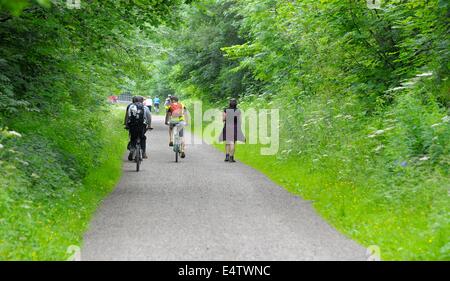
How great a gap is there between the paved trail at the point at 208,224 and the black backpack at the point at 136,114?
197cm

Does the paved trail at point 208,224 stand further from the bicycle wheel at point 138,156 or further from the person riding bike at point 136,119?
the person riding bike at point 136,119

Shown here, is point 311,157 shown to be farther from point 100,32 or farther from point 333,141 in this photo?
point 100,32

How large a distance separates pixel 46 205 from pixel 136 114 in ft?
26.0

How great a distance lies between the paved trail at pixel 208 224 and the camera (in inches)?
336

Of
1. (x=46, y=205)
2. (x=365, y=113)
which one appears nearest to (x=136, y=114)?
(x=365, y=113)

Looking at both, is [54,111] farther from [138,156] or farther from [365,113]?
[365,113]

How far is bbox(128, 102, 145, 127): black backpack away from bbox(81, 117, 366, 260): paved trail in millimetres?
1974

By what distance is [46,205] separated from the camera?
10594 millimetres

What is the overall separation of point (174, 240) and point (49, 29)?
6.44 metres

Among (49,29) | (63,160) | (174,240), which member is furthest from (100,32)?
(174,240)

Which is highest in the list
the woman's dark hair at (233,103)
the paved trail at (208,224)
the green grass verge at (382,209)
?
the woman's dark hair at (233,103)

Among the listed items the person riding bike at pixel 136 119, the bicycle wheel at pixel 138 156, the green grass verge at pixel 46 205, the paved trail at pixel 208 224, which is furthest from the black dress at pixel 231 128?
the green grass verge at pixel 46 205

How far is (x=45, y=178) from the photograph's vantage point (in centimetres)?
1174

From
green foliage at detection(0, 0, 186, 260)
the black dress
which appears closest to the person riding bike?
green foliage at detection(0, 0, 186, 260)
